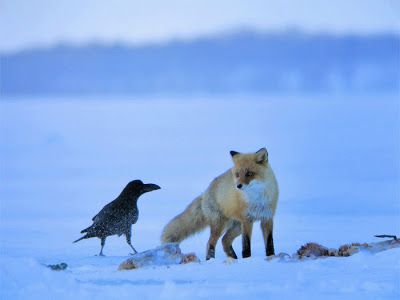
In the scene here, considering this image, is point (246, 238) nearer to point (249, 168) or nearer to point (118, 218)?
point (249, 168)

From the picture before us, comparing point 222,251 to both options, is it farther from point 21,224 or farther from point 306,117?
point 306,117

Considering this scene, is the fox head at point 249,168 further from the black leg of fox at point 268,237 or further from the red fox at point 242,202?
the black leg of fox at point 268,237

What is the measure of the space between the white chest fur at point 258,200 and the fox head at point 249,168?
0.03 m

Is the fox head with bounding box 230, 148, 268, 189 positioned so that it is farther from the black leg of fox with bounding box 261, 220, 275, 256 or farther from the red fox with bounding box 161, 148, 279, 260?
the black leg of fox with bounding box 261, 220, 275, 256

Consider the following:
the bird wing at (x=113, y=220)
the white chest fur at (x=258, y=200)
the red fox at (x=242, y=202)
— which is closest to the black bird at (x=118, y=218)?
the bird wing at (x=113, y=220)

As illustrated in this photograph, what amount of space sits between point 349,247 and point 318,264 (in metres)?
0.50

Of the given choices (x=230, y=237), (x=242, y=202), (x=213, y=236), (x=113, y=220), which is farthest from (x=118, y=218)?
(x=242, y=202)

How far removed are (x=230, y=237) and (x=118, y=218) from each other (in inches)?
33.7

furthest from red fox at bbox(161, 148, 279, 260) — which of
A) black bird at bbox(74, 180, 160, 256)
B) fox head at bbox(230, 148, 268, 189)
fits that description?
black bird at bbox(74, 180, 160, 256)

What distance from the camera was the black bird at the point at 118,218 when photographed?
605 centimetres

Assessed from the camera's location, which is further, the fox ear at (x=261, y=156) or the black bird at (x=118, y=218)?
the black bird at (x=118, y=218)

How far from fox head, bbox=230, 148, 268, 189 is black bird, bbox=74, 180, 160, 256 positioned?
3.07 feet

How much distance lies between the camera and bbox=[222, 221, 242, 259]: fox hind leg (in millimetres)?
5953

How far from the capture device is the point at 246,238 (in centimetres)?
562
